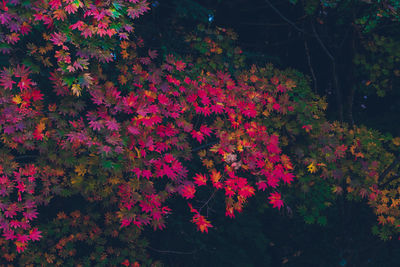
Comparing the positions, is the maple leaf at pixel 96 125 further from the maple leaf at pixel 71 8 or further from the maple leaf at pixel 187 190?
the maple leaf at pixel 187 190

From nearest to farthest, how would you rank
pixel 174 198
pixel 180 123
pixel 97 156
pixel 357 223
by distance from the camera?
pixel 97 156 → pixel 180 123 → pixel 174 198 → pixel 357 223

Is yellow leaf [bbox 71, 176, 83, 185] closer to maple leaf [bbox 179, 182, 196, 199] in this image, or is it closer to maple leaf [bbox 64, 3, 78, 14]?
maple leaf [bbox 179, 182, 196, 199]

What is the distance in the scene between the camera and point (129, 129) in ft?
12.1

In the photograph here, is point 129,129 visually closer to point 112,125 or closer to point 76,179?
point 112,125

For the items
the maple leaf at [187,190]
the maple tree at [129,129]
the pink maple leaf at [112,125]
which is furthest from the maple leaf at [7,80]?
the maple leaf at [187,190]

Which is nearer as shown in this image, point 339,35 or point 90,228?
point 90,228

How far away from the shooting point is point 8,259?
4723mm

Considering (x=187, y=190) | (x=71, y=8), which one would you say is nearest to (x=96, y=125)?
(x=71, y=8)

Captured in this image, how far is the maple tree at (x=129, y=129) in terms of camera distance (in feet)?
11.5

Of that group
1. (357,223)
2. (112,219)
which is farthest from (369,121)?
(112,219)

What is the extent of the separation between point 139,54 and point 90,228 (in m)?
2.56

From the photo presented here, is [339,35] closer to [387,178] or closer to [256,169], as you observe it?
[387,178]

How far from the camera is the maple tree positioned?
3.50 m

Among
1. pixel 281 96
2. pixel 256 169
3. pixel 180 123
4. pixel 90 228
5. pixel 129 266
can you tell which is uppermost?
pixel 281 96
